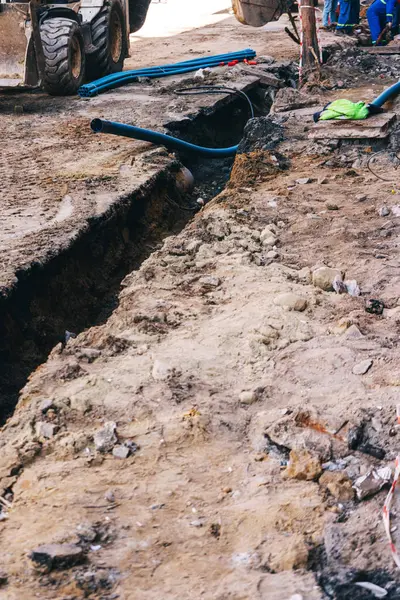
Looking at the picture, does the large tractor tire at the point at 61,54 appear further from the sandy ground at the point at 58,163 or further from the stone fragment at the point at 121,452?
the stone fragment at the point at 121,452

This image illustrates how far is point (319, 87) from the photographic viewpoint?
991 cm

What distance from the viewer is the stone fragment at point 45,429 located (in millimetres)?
3666

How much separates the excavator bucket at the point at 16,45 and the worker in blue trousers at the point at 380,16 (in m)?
6.16

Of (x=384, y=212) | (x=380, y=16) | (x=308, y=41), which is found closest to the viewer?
(x=384, y=212)

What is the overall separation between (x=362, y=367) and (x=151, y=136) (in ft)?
16.3

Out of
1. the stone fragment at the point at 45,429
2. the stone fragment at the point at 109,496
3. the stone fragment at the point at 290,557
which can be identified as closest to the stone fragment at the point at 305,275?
the stone fragment at the point at 45,429

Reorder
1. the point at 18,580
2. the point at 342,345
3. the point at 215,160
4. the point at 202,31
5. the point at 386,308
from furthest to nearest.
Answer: the point at 202,31 < the point at 215,160 < the point at 386,308 < the point at 342,345 < the point at 18,580

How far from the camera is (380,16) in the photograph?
12.9m

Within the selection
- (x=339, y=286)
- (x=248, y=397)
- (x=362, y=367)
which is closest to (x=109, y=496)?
(x=248, y=397)

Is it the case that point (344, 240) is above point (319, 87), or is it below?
below

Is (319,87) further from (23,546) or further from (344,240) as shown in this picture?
(23,546)

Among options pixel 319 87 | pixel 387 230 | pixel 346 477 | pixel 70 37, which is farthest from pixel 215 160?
pixel 346 477

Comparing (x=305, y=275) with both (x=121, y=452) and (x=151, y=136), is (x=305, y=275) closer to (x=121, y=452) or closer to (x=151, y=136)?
(x=121, y=452)

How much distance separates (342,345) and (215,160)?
557cm
